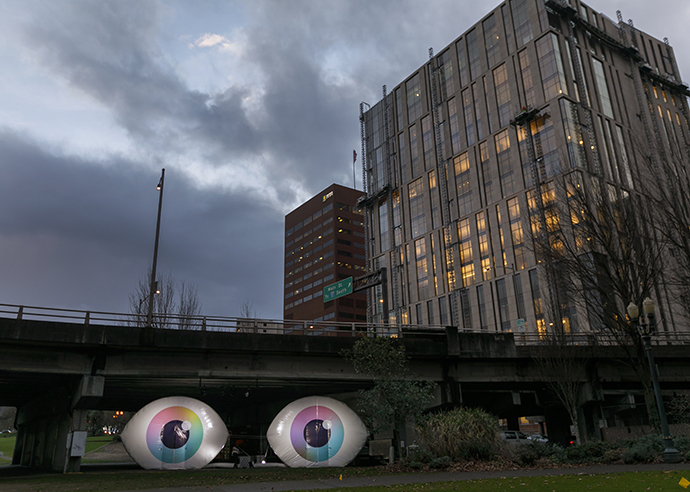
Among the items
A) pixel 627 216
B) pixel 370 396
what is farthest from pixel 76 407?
pixel 627 216

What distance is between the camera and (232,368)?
2806 cm

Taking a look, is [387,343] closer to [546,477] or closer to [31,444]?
[546,477]

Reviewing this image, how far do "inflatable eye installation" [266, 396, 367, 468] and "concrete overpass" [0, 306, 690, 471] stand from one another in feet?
9.41

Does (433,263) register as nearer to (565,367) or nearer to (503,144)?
(503,144)

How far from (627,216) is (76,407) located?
30.6 m

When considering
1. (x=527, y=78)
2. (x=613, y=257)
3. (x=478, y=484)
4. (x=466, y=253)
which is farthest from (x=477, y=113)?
(x=478, y=484)

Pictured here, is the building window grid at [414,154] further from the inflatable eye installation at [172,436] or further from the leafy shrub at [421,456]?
the leafy shrub at [421,456]

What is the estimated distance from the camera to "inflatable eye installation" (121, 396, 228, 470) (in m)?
25.1

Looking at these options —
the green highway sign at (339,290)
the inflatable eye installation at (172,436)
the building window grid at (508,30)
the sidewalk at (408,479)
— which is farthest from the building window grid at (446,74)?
the sidewalk at (408,479)

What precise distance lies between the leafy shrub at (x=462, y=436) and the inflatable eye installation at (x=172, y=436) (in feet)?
35.6

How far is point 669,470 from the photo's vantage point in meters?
16.0

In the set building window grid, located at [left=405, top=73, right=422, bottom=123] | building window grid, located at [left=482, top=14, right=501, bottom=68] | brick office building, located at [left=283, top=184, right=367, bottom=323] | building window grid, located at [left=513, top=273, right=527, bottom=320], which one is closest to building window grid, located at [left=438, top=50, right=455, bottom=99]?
building window grid, located at [left=405, top=73, right=422, bottom=123]

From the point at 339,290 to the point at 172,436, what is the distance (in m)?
24.1

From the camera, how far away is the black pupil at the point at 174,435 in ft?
82.7
